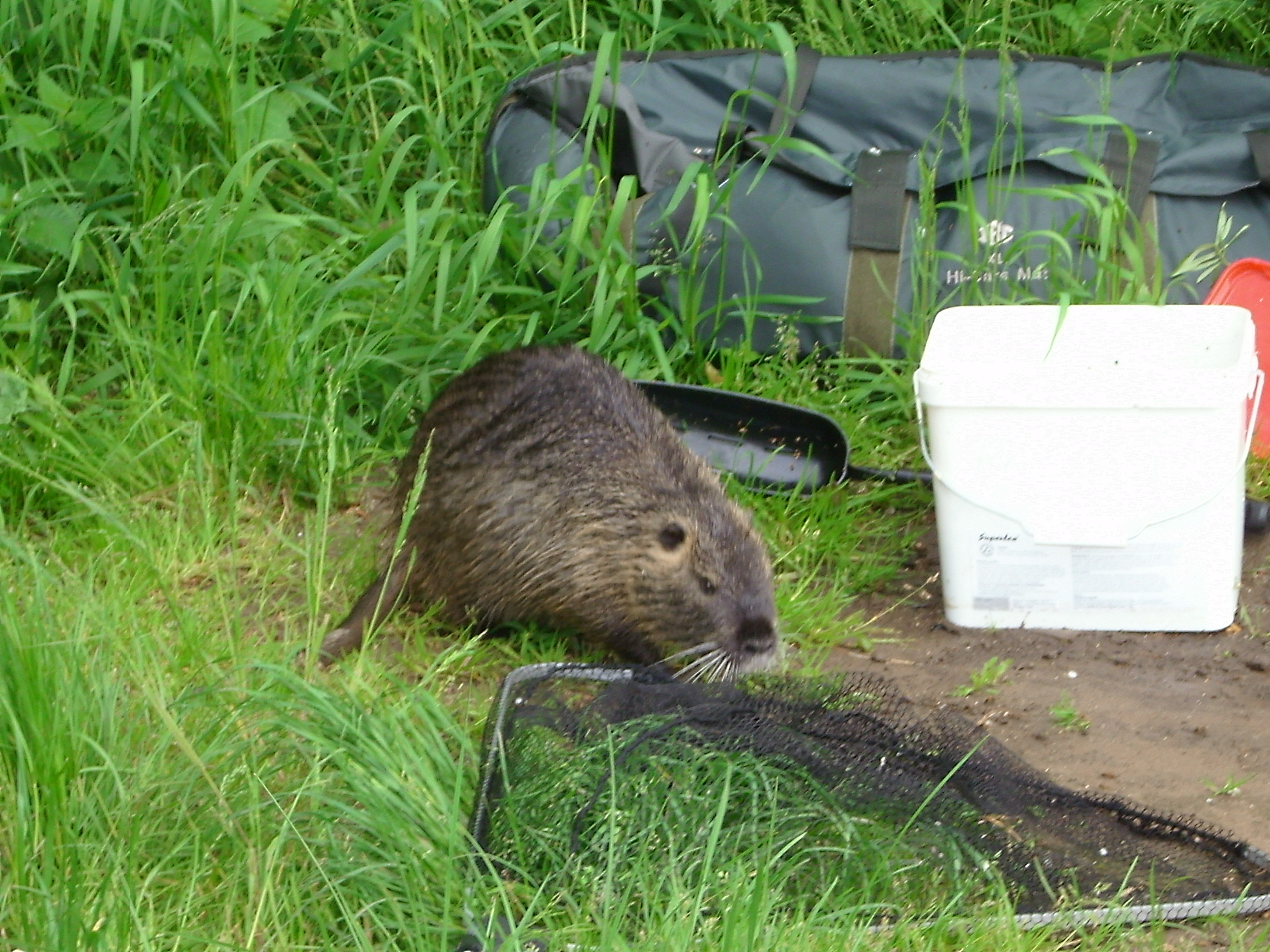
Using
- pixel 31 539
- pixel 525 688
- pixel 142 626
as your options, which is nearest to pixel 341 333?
pixel 31 539

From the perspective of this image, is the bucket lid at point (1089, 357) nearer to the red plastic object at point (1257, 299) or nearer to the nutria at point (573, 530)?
the red plastic object at point (1257, 299)

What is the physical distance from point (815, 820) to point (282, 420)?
1.68 m

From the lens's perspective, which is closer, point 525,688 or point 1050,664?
point 525,688

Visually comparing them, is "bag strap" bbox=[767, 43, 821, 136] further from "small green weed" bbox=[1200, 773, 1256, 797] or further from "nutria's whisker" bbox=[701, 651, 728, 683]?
"small green weed" bbox=[1200, 773, 1256, 797]

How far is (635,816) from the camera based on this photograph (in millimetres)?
1959

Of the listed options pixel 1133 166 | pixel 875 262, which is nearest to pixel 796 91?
pixel 875 262

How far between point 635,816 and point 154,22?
2.58 meters

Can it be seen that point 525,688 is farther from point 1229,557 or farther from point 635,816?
point 1229,557

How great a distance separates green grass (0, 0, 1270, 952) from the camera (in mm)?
1889

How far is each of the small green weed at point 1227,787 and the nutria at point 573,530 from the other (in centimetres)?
79

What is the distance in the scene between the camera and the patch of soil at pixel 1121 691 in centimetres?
240

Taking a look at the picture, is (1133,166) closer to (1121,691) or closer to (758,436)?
(758,436)

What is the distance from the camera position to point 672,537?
110 inches

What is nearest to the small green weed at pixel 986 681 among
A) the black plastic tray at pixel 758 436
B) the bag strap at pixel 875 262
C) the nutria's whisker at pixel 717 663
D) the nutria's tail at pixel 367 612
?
the nutria's whisker at pixel 717 663
